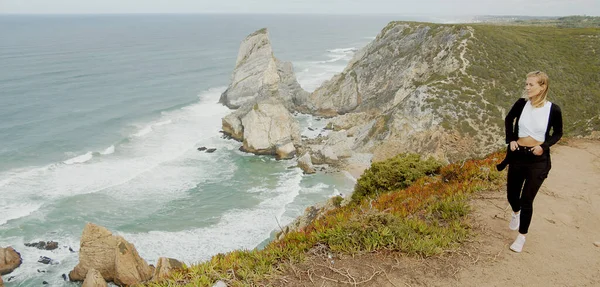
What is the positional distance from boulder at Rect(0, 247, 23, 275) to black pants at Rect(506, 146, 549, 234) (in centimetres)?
2786

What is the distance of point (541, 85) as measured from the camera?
17.9 ft

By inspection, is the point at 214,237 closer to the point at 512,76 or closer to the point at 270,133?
the point at 270,133

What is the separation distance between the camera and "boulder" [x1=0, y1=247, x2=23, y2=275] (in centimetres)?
2300

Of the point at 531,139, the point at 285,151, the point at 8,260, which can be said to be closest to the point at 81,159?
the point at 8,260

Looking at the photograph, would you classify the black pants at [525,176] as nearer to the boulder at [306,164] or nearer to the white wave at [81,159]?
the boulder at [306,164]

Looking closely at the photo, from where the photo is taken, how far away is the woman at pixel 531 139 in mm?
5543

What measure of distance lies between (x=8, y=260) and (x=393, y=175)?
24177mm

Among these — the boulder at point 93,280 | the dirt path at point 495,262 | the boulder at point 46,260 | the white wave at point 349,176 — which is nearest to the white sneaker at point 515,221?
the dirt path at point 495,262

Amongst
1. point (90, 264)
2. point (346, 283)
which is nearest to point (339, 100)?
point (90, 264)

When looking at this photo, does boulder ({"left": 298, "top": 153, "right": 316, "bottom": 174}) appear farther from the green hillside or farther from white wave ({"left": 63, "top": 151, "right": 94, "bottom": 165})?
white wave ({"left": 63, "top": 151, "right": 94, "bottom": 165})

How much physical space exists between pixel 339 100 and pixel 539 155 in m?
53.6

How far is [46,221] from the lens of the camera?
28391mm

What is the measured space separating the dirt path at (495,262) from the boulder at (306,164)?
98.9 ft

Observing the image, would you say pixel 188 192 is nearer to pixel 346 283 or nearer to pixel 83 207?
pixel 83 207
